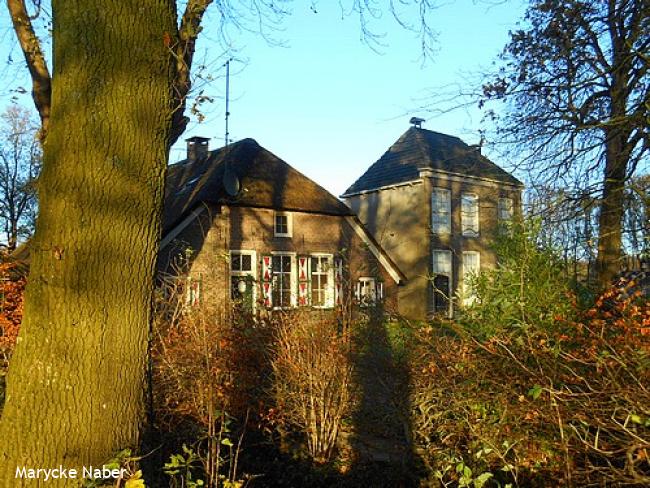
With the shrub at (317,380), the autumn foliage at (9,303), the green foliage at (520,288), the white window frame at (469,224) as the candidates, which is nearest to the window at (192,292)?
the shrub at (317,380)

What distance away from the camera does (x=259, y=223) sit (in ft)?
69.6

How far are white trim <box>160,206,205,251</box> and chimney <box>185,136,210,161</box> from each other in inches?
294

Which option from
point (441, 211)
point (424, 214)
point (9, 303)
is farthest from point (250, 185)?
point (9, 303)

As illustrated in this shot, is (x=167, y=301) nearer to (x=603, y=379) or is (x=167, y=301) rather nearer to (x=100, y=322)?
(x=100, y=322)

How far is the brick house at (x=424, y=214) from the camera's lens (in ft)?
90.8

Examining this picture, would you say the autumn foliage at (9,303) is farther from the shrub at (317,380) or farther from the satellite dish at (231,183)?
the satellite dish at (231,183)

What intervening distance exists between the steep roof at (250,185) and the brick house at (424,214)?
5.31 meters

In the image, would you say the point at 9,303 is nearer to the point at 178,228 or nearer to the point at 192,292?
the point at 192,292

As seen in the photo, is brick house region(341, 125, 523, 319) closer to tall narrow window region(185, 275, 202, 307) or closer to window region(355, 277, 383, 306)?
window region(355, 277, 383, 306)

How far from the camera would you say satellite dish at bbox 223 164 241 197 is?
2038cm

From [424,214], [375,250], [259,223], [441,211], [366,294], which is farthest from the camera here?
[441,211]

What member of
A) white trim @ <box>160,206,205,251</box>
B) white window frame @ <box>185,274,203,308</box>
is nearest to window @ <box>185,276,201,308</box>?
white window frame @ <box>185,274,203,308</box>

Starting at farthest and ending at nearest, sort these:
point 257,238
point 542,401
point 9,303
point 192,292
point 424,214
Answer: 1. point 424,214
2. point 257,238
3. point 9,303
4. point 192,292
5. point 542,401

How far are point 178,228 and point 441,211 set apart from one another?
13953 mm
